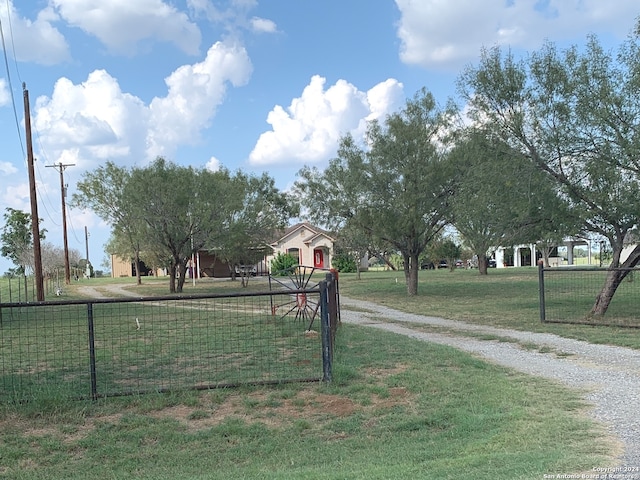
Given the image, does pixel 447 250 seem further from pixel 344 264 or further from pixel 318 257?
pixel 318 257

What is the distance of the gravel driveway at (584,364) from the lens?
17.6ft

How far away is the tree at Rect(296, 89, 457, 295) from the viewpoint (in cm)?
2306

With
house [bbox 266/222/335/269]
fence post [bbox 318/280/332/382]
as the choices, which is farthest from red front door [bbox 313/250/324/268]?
fence post [bbox 318/280/332/382]

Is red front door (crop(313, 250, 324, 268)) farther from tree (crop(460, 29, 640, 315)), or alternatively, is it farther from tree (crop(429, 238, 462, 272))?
tree (crop(460, 29, 640, 315))

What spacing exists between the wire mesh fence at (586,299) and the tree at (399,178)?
17.2 feet

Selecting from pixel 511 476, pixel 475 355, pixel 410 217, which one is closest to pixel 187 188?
pixel 410 217

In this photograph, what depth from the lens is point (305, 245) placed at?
6028 cm

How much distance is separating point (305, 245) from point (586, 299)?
41859 millimetres

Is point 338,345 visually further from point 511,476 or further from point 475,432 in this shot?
point 511,476

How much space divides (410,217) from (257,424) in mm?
17719

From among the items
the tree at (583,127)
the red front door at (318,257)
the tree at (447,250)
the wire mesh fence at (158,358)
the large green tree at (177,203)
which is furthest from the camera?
the red front door at (318,257)

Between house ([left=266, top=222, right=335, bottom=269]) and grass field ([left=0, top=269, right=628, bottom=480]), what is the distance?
167ft

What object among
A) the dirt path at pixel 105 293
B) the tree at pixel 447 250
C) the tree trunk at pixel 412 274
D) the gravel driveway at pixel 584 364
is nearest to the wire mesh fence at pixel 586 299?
the gravel driveway at pixel 584 364

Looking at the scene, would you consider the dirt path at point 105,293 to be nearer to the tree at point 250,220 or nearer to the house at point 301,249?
the tree at point 250,220
